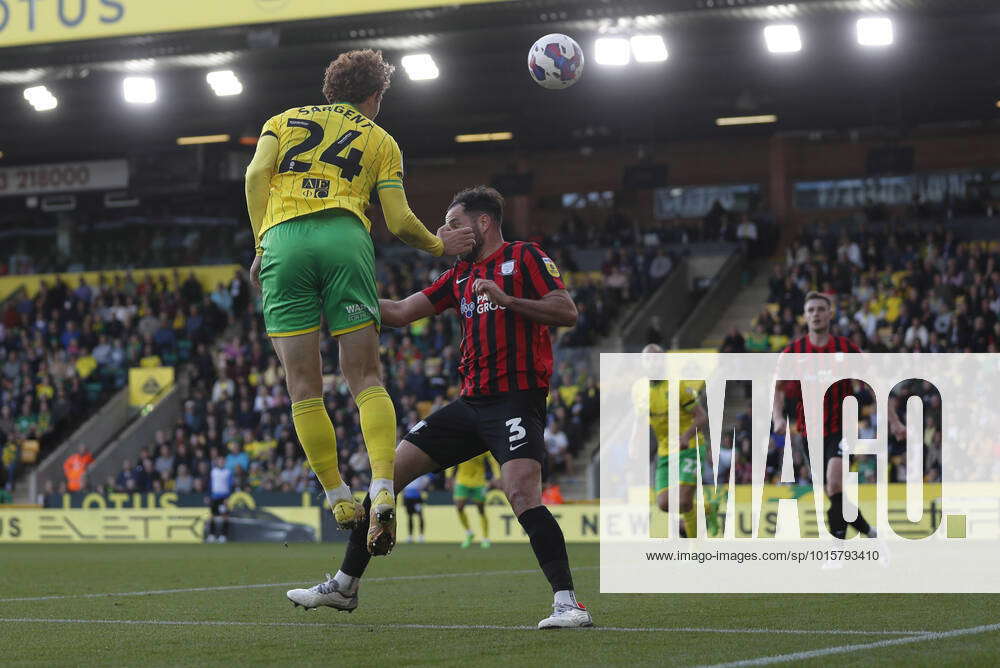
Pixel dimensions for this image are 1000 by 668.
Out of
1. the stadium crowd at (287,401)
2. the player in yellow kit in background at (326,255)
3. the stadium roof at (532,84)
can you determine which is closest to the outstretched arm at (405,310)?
the player in yellow kit in background at (326,255)

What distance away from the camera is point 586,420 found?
2597 centimetres

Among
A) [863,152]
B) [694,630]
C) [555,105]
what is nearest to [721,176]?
[863,152]

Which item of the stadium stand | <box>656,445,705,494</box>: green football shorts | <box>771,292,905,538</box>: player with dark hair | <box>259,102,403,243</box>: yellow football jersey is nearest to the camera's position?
<box>259,102,403,243</box>: yellow football jersey

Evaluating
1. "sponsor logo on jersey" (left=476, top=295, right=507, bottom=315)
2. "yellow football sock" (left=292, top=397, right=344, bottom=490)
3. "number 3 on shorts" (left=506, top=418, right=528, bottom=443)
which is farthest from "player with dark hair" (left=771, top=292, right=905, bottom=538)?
"yellow football sock" (left=292, top=397, right=344, bottom=490)

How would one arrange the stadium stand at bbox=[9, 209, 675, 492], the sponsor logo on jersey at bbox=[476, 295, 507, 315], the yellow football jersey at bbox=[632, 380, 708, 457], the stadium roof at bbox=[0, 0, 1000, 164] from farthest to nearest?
the stadium stand at bbox=[9, 209, 675, 492] < the stadium roof at bbox=[0, 0, 1000, 164] < the yellow football jersey at bbox=[632, 380, 708, 457] < the sponsor logo on jersey at bbox=[476, 295, 507, 315]

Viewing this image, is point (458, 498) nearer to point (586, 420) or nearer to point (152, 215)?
point (586, 420)

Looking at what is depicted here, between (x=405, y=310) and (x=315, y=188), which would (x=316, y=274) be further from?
(x=405, y=310)

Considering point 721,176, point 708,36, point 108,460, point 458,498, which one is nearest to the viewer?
point 458,498

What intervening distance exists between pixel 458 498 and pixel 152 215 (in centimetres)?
2079

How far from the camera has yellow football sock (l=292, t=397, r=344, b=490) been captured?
697cm

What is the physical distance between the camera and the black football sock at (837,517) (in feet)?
39.6

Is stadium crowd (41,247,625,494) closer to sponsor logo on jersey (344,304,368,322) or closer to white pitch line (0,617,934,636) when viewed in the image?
white pitch line (0,617,934,636)

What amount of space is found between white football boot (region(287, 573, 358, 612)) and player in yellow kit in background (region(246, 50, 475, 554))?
0.51 meters

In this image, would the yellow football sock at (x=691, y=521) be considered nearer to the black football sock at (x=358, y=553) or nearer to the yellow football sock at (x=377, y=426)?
the black football sock at (x=358, y=553)
